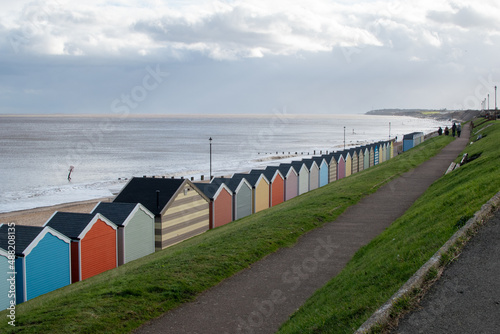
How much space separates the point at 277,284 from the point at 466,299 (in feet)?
15.8

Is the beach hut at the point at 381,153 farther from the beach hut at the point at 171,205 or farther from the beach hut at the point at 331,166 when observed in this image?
the beach hut at the point at 171,205

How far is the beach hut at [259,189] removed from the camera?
2553 cm

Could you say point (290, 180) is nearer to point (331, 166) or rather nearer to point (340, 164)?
point (331, 166)

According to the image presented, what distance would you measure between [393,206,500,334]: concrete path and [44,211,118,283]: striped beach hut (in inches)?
419

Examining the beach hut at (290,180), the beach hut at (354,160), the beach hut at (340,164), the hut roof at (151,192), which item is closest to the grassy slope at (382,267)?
the hut roof at (151,192)

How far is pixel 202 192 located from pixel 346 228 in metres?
6.81

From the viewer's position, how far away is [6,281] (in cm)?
1283

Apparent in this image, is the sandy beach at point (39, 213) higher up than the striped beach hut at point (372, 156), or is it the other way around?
the striped beach hut at point (372, 156)

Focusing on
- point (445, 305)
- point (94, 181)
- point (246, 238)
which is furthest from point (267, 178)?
point (94, 181)

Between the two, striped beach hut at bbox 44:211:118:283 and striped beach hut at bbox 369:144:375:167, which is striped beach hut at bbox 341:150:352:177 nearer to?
striped beach hut at bbox 369:144:375:167

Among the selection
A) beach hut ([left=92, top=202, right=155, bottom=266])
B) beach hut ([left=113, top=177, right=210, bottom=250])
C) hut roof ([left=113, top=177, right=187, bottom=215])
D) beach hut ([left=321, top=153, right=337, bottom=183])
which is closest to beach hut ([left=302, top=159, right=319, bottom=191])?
beach hut ([left=321, top=153, right=337, bottom=183])

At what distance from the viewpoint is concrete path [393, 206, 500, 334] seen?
6805 millimetres

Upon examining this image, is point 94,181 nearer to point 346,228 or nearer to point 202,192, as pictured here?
point 202,192

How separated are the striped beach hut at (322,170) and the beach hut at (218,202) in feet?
41.9
